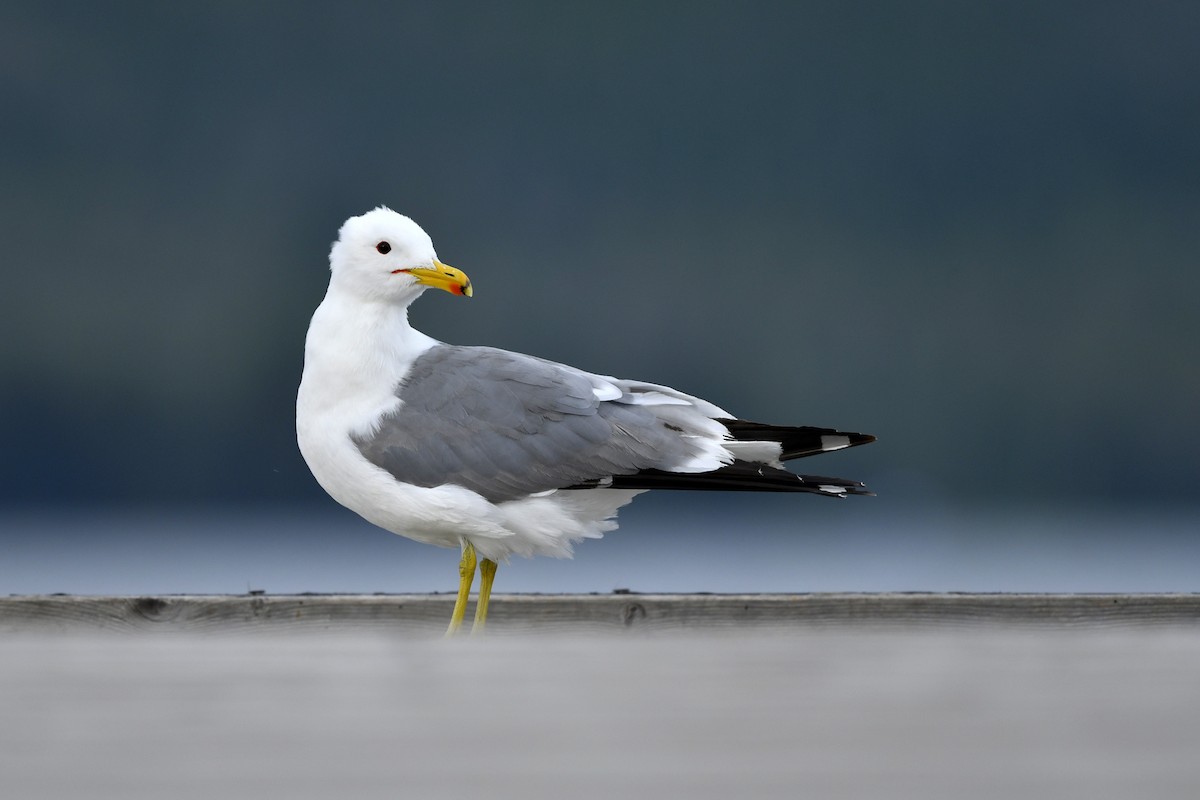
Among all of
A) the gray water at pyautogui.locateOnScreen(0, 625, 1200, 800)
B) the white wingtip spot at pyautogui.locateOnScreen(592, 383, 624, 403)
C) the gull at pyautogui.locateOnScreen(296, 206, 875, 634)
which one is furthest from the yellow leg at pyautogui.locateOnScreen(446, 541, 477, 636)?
the gray water at pyautogui.locateOnScreen(0, 625, 1200, 800)

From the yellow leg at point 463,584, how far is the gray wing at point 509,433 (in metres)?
0.10

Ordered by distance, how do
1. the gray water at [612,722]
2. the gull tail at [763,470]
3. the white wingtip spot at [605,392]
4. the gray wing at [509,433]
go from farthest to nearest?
the white wingtip spot at [605,392], the gray wing at [509,433], the gull tail at [763,470], the gray water at [612,722]

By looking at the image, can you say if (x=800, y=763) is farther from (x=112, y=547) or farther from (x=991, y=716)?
(x=112, y=547)

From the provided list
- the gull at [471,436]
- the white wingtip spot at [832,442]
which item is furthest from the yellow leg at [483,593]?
the white wingtip spot at [832,442]

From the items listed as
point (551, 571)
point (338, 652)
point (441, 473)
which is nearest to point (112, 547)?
point (551, 571)

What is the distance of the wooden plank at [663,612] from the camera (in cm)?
252

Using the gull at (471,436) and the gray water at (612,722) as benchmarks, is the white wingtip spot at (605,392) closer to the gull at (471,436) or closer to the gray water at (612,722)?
the gull at (471,436)

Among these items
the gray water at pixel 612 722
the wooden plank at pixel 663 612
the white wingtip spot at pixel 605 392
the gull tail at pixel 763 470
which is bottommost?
the gray water at pixel 612 722

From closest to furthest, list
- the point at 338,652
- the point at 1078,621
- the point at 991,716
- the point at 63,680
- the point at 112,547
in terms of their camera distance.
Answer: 1. the point at 991,716
2. the point at 63,680
3. the point at 338,652
4. the point at 1078,621
5. the point at 112,547

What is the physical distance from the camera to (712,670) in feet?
3.82

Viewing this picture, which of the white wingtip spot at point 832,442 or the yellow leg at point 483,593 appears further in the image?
the white wingtip spot at point 832,442

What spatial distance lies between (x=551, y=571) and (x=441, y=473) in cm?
466

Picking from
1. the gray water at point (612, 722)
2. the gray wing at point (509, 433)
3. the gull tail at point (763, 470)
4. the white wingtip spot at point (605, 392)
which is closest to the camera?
the gray water at point (612, 722)

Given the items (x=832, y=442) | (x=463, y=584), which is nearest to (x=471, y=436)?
(x=463, y=584)
